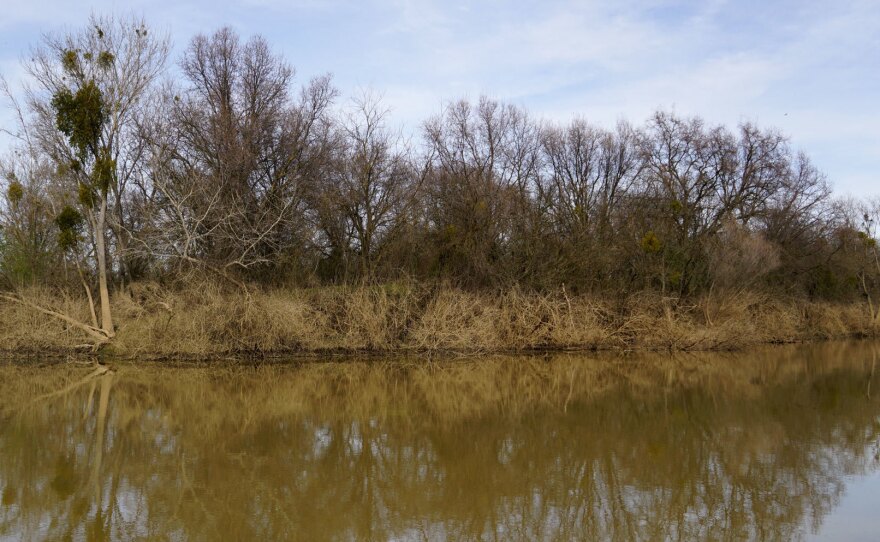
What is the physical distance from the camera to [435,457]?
9.66 metres

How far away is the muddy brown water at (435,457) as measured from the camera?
22.9 ft

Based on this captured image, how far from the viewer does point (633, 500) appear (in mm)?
7664

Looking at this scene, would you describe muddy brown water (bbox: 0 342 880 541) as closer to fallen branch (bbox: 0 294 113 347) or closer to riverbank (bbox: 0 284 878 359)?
riverbank (bbox: 0 284 878 359)

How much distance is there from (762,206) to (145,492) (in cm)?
3009

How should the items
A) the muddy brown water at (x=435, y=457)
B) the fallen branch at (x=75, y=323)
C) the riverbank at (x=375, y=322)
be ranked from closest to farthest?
the muddy brown water at (x=435, y=457) < the riverbank at (x=375, y=322) < the fallen branch at (x=75, y=323)

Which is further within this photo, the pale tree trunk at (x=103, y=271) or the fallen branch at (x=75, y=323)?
the fallen branch at (x=75, y=323)

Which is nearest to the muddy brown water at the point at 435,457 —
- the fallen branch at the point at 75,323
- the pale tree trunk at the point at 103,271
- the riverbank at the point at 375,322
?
the riverbank at the point at 375,322

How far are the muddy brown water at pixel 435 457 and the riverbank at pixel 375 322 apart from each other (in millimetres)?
3182

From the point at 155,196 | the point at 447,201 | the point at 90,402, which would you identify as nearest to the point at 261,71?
the point at 155,196

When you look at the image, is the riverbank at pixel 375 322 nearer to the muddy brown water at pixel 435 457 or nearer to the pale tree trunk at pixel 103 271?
the pale tree trunk at pixel 103 271

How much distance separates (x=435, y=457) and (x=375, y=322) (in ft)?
39.9

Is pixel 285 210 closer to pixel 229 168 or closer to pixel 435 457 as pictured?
pixel 229 168

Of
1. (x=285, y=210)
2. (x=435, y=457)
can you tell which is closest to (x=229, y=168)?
(x=285, y=210)

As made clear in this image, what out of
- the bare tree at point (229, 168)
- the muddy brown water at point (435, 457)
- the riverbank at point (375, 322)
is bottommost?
the muddy brown water at point (435, 457)
